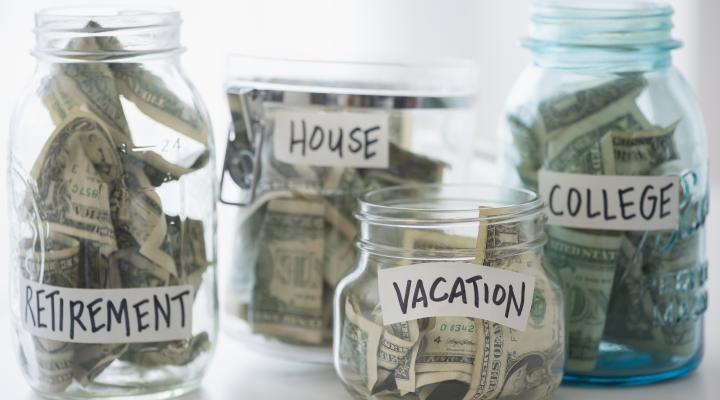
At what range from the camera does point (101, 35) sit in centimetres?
78

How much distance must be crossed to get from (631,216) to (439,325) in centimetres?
18

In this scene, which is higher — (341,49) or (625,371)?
(341,49)

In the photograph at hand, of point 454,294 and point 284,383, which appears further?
point 284,383

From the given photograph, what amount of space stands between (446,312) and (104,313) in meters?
0.24

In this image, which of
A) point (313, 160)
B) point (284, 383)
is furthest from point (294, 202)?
point (284, 383)

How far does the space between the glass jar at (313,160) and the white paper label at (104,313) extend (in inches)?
4.6

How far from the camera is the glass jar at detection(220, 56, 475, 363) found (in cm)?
88

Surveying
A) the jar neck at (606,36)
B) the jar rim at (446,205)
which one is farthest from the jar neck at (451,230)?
the jar neck at (606,36)

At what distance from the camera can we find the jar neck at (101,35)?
0.78 metres

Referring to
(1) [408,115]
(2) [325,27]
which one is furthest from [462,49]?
(1) [408,115]

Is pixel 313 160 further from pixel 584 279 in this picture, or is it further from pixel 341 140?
pixel 584 279

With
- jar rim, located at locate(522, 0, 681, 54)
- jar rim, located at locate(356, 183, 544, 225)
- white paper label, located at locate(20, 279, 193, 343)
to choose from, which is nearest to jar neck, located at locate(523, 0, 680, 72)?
jar rim, located at locate(522, 0, 681, 54)

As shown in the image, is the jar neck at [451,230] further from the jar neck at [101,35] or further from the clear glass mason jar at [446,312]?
the jar neck at [101,35]

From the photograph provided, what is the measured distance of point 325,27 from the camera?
1.47 metres
